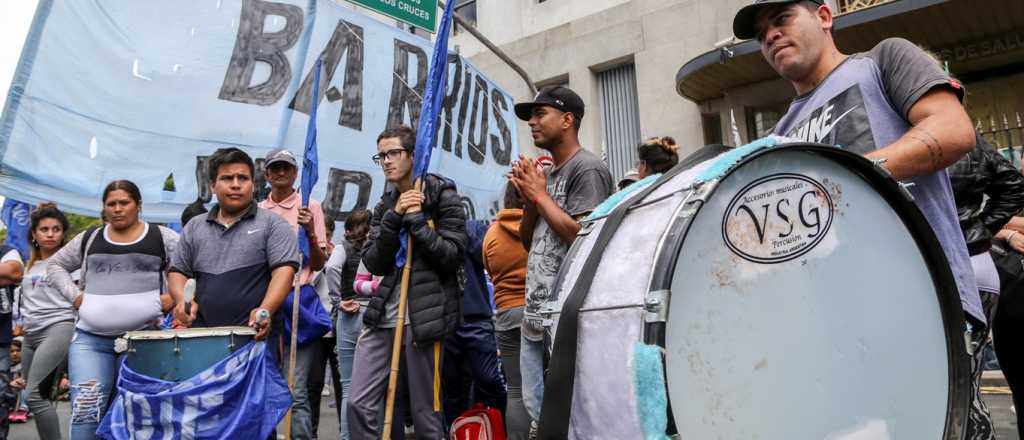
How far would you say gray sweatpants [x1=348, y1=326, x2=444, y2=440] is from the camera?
3.65 meters

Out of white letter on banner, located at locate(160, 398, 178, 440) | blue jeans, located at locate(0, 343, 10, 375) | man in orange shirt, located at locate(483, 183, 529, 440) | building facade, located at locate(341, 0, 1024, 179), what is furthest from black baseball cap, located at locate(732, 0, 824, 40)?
blue jeans, located at locate(0, 343, 10, 375)

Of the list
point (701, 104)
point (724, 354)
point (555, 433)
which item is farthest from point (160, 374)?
A: point (701, 104)

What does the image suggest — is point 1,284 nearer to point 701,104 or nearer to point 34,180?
point 34,180

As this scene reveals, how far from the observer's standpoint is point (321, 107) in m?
6.06

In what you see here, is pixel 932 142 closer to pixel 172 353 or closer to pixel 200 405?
pixel 200 405

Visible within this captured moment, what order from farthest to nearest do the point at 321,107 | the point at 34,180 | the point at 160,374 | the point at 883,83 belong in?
the point at 321,107 < the point at 34,180 < the point at 160,374 < the point at 883,83

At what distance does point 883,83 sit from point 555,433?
1.44 m

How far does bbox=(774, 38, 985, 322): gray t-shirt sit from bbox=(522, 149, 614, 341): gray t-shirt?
123cm

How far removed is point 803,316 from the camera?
1.69m

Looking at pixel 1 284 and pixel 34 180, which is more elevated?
pixel 34 180

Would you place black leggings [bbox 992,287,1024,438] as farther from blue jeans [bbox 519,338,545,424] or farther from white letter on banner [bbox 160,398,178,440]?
white letter on banner [bbox 160,398,178,440]

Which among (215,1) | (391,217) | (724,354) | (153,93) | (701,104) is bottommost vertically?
(724,354)

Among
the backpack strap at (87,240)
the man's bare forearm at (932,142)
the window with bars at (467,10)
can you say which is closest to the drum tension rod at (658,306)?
the man's bare forearm at (932,142)

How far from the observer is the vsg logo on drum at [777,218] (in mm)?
1613
